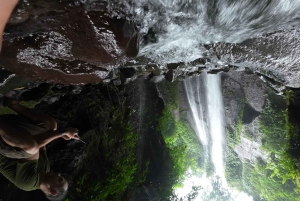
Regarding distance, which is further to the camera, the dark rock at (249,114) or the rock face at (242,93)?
the dark rock at (249,114)

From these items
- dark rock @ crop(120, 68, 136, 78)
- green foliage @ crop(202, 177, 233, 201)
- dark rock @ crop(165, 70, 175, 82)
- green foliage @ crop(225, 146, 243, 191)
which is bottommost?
green foliage @ crop(202, 177, 233, 201)

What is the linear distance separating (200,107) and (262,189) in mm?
3958

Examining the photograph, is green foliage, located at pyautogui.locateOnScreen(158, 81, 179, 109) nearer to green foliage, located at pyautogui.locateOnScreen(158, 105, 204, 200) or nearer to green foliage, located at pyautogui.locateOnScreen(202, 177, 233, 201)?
green foliage, located at pyautogui.locateOnScreen(158, 105, 204, 200)

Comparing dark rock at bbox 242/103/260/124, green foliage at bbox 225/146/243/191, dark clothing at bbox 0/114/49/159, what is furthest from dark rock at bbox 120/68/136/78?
green foliage at bbox 225/146/243/191

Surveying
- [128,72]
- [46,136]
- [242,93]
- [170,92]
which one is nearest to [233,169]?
[242,93]

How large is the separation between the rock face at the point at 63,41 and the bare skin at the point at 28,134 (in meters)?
0.46

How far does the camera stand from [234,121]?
945cm

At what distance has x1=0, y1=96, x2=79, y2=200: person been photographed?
9.01 feet

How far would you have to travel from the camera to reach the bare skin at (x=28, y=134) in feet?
8.92

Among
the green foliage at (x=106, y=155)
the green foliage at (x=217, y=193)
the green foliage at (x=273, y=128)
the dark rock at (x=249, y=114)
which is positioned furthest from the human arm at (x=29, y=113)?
the green foliage at (x=217, y=193)

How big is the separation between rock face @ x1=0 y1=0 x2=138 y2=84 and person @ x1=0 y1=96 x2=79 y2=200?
1.74 feet

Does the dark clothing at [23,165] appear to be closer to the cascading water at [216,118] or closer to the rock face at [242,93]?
the rock face at [242,93]

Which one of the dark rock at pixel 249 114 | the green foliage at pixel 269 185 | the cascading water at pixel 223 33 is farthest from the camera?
the green foliage at pixel 269 185

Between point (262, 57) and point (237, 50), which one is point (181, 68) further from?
point (262, 57)
